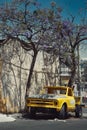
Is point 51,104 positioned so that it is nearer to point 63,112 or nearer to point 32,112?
point 63,112

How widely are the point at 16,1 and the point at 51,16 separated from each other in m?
2.42

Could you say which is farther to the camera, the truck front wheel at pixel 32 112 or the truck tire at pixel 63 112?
the truck front wheel at pixel 32 112

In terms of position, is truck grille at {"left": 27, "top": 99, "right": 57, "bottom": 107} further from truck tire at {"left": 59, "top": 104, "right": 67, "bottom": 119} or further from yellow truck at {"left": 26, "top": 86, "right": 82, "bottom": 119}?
truck tire at {"left": 59, "top": 104, "right": 67, "bottom": 119}

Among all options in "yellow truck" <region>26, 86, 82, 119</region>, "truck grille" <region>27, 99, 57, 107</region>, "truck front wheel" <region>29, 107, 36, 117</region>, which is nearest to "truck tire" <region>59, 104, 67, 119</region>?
"yellow truck" <region>26, 86, 82, 119</region>

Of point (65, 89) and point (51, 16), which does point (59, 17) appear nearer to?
point (51, 16)

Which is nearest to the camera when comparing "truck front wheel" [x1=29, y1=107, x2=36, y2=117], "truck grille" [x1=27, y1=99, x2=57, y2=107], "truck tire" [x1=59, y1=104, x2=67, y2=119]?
"truck grille" [x1=27, y1=99, x2=57, y2=107]

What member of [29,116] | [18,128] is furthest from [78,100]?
[18,128]

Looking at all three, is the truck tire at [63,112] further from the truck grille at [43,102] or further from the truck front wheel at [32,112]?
the truck front wheel at [32,112]

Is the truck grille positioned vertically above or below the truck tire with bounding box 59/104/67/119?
above

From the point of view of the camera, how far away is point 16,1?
2534cm

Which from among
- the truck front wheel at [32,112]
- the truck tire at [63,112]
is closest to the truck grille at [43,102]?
the truck front wheel at [32,112]

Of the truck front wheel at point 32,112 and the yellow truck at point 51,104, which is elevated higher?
the yellow truck at point 51,104

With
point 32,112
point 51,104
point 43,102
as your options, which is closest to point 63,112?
point 51,104

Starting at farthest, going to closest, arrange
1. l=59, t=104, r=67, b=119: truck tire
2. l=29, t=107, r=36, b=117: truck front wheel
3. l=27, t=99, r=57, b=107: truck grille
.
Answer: l=29, t=107, r=36, b=117: truck front wheel → l=59, t=104, r=67, b=119: truck tire → l=27, t=99, r=57, b=107: truck grille
